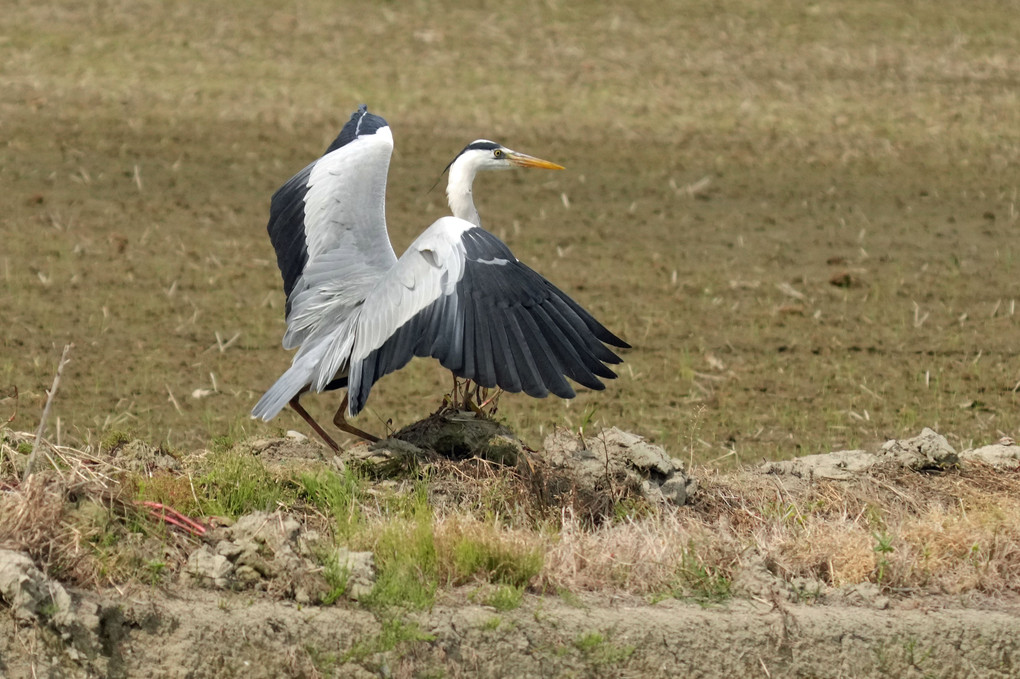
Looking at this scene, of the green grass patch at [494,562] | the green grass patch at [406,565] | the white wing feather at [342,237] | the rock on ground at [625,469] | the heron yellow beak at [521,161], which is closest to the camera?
the green grass patch at [406,565]

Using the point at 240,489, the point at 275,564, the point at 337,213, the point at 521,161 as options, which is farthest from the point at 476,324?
the point at 521,161

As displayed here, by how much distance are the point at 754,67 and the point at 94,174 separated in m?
6.99

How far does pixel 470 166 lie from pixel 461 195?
9.6 inches

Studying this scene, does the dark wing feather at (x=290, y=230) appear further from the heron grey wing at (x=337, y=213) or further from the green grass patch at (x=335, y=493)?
the green grass patch at (x=335, y=493)

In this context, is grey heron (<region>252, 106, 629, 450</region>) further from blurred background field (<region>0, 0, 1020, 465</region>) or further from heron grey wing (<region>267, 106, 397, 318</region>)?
blurred background field (<region>0, 0, 1020, 465</region>)

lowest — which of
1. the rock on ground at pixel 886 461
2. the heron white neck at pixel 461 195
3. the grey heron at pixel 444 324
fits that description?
the rock on ground at pixel 886 461

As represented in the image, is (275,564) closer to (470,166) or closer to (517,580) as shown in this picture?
(517,580)

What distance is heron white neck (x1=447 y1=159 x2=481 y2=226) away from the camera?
6.71 m

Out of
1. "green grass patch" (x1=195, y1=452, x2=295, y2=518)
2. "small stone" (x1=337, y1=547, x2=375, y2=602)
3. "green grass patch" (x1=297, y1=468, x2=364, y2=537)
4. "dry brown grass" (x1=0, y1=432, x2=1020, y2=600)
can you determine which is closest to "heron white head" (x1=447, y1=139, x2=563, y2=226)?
"dry brown grass" (x1=0, y1=432, x2=1020, y2=600)

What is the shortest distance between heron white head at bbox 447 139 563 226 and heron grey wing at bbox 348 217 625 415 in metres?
0.70

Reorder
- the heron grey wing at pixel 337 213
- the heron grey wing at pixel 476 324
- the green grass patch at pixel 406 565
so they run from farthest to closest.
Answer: the heron grey wing at pixel 337 213 < the heron grey wing at pixel 476 324 < the green grass patch at pixel 406 565

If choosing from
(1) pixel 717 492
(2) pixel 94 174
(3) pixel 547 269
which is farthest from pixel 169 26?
(1) pixel 717 492

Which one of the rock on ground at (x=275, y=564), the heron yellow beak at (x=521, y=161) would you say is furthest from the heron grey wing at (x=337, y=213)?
the rock on ground at (x=275, y=564)

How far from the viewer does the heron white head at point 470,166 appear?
6723 mm
